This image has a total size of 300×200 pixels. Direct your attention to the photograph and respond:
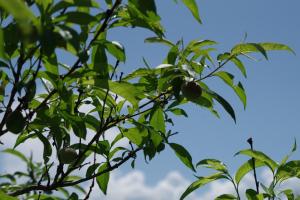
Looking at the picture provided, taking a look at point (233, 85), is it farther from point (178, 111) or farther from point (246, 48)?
point (178, 111)

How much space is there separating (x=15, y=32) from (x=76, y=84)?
87 centimetres

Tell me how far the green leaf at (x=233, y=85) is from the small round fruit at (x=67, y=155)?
3.11ft

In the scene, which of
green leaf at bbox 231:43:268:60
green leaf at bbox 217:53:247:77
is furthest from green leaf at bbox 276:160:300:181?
green leaf at bbox 231:43:268:60

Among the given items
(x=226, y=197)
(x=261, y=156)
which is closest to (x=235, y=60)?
(x=261, y=156)

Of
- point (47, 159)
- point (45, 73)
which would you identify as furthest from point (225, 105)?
point (47, 159)

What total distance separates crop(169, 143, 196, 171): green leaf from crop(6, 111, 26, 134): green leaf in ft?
3.32

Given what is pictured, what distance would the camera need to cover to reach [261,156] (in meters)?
3.02

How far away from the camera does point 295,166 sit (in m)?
3.10

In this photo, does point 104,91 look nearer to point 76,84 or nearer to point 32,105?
point 76,84

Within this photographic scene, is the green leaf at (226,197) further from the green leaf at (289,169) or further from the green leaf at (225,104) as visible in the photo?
the green leaf at (225,104)

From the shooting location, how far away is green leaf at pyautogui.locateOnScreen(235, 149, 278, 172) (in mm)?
2955

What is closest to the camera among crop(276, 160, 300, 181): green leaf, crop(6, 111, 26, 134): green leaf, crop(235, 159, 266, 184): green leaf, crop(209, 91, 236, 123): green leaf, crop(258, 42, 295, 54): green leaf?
crop(6, 111, 26, 134): green leaf

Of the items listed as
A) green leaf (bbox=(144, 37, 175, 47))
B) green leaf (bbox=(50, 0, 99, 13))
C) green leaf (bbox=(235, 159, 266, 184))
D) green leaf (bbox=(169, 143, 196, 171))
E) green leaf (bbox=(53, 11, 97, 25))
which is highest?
green leaf (bbox=(144, 37, 175, 47))

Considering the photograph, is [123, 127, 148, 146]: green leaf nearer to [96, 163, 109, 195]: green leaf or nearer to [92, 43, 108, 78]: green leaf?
[96, 163, 109, 195]: green leaf
